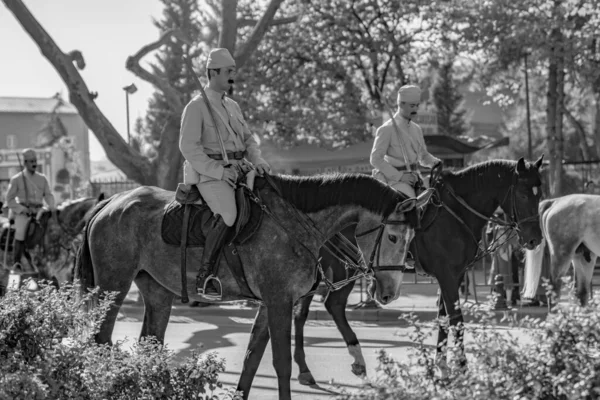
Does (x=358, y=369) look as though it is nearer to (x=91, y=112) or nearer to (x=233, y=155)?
(x=233, y=155)

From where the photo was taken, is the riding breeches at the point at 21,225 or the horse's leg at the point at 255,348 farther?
the riding breeches at the point at 21,225

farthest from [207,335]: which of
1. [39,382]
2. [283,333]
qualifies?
[39,382]

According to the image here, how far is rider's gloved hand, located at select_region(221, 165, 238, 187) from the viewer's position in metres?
7.68

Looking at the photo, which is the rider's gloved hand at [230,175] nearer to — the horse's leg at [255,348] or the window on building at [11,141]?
the horse's leg at [255,348]

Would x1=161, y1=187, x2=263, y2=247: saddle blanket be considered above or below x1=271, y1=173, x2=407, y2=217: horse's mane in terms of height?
below

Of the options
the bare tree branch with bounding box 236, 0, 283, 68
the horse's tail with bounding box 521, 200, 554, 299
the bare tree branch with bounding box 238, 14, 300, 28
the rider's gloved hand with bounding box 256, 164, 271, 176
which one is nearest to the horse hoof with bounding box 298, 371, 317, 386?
the rider's gloved hand with bounding box 256, 164, 271, 176

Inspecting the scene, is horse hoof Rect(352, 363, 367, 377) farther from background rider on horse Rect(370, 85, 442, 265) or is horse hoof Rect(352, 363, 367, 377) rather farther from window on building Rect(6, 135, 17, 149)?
window on building Rect(6, 135, 17, 149)

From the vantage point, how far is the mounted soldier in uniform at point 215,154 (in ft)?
25.1

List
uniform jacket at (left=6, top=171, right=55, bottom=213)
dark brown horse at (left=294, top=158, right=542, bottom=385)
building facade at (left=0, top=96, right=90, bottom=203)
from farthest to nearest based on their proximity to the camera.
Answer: building facade at (left=0, top=96, right=90, bottom=203), uniform jacket at (left=6, top=171, right=55, bottom=213), dark brown horse at (left=294, top=158, right=542, bottom=385)

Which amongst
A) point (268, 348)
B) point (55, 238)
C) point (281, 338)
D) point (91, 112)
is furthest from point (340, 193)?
point (91, 112)

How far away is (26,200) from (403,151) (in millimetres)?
8759

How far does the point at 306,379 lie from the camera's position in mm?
9461

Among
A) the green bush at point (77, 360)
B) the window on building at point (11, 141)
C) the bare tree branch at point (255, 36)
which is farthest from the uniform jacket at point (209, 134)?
the window on building at point (11, 141)

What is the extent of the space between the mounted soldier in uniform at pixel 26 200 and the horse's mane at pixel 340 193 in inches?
391
